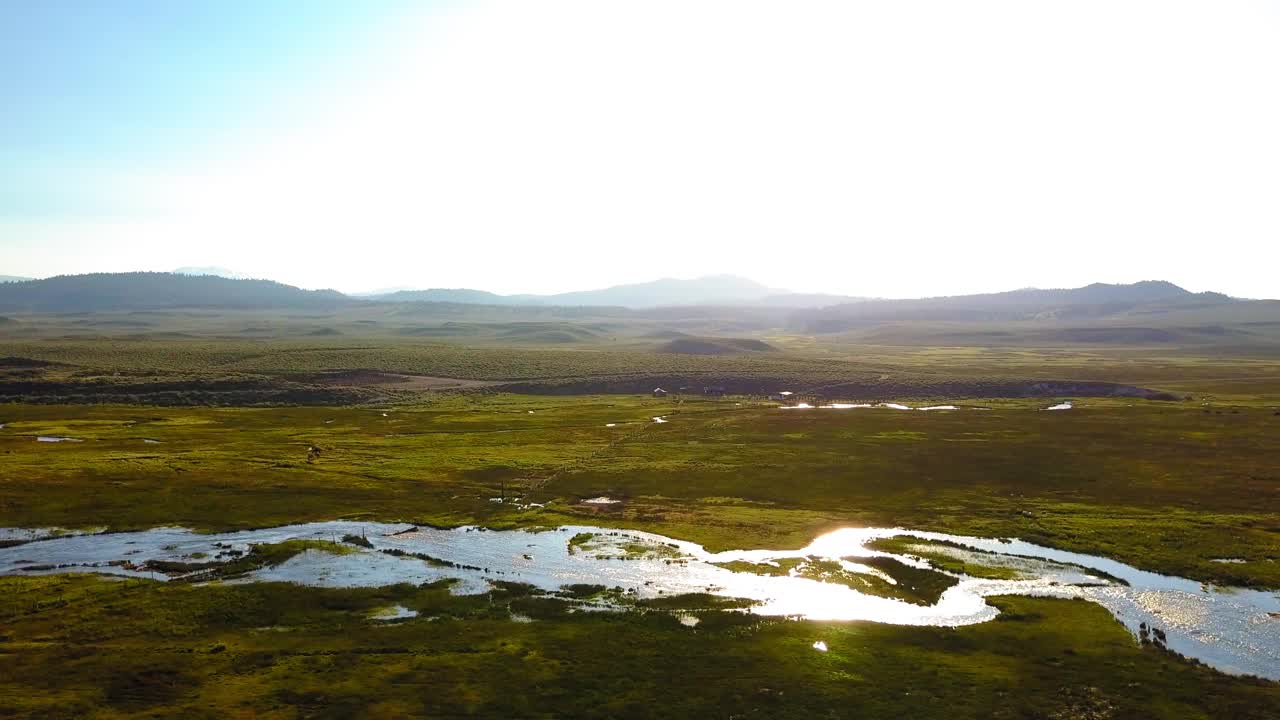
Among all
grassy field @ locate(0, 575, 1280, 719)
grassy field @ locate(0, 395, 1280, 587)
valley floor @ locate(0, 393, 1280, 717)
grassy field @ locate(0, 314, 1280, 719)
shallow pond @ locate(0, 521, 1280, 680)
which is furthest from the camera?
grassy field @ locate(0, 395, 1280, 587)

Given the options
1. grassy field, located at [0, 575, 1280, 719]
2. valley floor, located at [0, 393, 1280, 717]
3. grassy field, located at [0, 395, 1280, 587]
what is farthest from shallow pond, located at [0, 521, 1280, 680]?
grassy field, located at [0, 395, 1280, 587]

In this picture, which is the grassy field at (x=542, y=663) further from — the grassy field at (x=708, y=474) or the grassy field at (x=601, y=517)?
the grassy field at (x=708, y=474)

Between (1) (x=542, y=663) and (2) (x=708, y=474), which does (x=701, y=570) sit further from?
(2) (x=708, y=474)

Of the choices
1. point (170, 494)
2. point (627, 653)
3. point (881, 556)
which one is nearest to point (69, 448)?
point (170, 494)

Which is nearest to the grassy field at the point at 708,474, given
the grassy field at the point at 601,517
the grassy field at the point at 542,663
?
the grassy field at the point at 601,517

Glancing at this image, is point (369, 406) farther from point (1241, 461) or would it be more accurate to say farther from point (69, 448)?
point (1241, 461)

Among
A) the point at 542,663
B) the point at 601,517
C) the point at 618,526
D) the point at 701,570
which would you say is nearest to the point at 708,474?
the point at 601,517

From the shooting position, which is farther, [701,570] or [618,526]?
[618,526]

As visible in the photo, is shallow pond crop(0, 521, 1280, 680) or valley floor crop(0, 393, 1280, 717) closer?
valley floor crop(0, 393, 1280, 717)

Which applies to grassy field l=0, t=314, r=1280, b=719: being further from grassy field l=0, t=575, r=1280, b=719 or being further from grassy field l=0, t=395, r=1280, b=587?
grassy field l=0, t=395, r=1280, b=587
